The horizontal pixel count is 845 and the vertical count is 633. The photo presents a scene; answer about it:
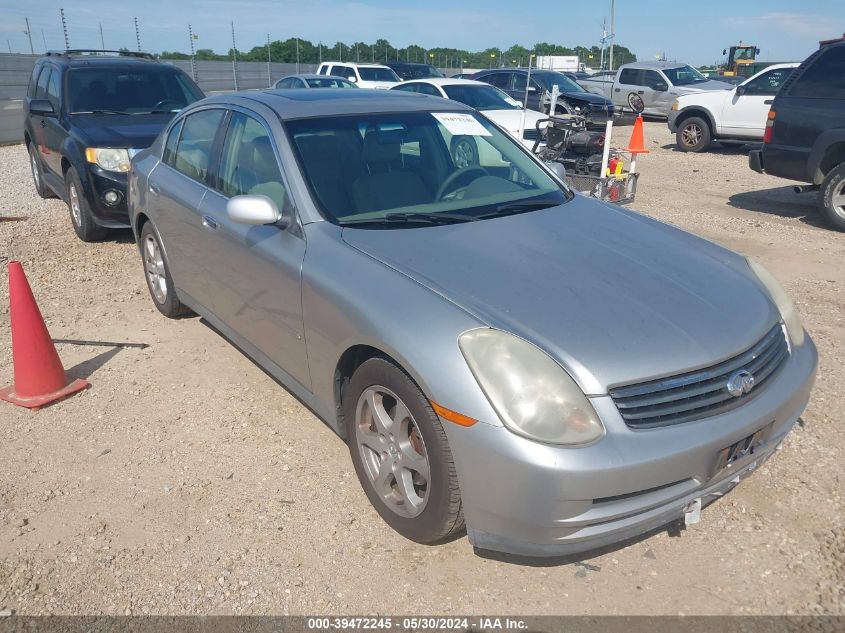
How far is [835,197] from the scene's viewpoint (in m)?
7.96

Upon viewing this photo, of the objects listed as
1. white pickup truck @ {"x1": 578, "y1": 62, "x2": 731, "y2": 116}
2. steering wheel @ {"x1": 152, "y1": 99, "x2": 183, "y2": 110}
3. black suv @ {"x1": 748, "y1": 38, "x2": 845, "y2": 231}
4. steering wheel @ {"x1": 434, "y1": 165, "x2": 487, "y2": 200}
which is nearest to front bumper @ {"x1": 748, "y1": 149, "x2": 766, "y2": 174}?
black suv @ {"x1": 748, "y1": 38, "x2": 845, "y2": 231}

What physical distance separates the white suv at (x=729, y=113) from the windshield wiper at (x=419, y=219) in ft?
38.5

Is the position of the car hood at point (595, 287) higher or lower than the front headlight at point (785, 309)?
higher

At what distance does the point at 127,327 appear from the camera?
524cm

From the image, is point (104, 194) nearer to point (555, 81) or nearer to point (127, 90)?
point (127, 90)

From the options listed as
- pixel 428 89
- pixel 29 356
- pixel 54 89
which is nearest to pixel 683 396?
pixel 29 356

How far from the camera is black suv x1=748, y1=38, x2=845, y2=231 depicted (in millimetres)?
7953

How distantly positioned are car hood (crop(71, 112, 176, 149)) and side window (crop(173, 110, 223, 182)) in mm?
2496

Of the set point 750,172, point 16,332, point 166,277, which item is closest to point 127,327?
point 166,277

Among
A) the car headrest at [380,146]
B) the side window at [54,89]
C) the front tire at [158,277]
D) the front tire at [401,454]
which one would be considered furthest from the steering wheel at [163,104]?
the front tire at [401,454]

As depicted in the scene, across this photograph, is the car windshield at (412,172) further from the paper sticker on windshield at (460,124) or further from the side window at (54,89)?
the side window at (54,89)

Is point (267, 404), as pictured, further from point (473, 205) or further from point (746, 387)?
point (746, 387)

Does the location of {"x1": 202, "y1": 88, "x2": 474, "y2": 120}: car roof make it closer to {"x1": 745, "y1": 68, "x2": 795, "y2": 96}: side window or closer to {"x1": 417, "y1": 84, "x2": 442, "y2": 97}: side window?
{"x1": 417, "y1": 84, "x2": 442, "y2": 97}: side window

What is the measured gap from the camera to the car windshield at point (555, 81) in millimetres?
16734
